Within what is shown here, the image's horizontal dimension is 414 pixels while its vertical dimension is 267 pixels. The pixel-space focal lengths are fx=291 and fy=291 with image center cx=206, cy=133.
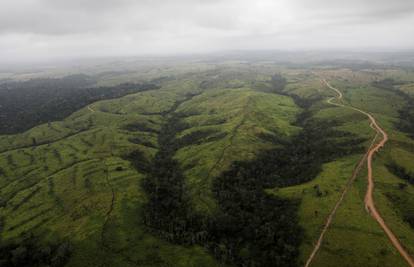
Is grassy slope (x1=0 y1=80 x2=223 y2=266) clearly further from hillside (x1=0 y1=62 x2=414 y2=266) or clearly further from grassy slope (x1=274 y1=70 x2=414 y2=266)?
grassy slope (x1=274 y1=70 x2=414 y2=266)

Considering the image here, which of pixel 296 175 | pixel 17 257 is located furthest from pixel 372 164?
pixel 17 257

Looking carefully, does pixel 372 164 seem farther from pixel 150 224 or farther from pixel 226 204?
pixel 150 224

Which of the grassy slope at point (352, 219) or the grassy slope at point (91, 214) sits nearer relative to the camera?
the grassy slope at point (352, 219)

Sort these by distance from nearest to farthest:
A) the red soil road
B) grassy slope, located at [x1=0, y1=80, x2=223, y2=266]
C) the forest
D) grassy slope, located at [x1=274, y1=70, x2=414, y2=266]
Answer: grassy slope, located at [x1=274, y1=70, x2=414, y2=266]
the red soil road
the forest
grassy slope, located at [x1=0, y1=80, x2=223, y2=266]

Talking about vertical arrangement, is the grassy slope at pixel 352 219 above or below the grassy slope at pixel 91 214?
above

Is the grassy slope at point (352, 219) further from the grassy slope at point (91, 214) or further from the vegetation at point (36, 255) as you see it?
the vegetation at point (36, 255)

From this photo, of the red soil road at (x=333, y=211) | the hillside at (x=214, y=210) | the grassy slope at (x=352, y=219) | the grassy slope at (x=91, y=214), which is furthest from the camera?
the grassy slope at (x=91, y=214)

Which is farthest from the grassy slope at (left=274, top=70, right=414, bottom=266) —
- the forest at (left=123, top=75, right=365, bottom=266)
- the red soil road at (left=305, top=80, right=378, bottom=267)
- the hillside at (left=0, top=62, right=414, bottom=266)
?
the forest at (left=123, top=75, right=365, bottom=266)

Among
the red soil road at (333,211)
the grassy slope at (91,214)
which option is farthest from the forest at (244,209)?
the grassy slope at (91,214)

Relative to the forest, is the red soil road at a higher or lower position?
higher

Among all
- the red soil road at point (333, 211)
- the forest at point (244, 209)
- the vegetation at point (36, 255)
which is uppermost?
the red soil road at point (333, 211)

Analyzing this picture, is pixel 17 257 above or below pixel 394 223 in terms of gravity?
below
